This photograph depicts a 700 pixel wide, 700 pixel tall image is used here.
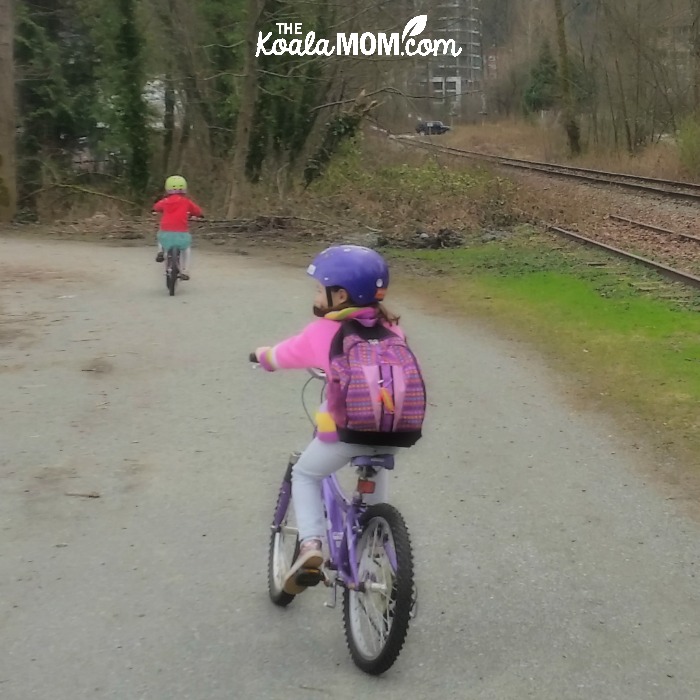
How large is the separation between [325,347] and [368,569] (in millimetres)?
838

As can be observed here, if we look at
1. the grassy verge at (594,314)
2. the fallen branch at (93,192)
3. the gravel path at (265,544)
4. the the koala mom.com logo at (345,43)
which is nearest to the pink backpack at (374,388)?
the gravel path at (265,544)

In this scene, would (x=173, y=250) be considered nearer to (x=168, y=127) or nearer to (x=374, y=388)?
(x=374, y=388)

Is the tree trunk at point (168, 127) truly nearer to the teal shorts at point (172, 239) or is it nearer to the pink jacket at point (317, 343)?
the teal shorts at point (172, 239)

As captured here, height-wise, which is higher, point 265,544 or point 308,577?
point 308,577

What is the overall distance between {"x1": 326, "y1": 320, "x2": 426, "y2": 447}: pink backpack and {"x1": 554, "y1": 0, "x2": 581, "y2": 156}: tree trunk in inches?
1589

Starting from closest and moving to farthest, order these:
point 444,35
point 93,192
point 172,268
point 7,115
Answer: point 172,268 < point 7,115 < point 93,192 < point 444,35

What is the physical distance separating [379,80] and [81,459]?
18848 mm

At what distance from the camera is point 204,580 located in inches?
182

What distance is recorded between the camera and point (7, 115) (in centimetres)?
2039

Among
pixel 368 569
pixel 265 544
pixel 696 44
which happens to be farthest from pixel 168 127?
pixel 368 569

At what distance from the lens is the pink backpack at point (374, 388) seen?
3.58m

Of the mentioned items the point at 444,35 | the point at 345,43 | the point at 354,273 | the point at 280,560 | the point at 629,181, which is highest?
the point at 444,35

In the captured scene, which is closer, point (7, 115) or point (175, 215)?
point (175, 215)

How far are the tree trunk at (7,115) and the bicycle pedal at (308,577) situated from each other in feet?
60.3
